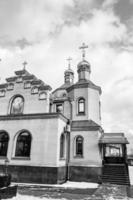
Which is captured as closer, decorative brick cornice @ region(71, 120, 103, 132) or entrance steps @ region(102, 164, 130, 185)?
entrance steps @ region(102, 164, 130, 185)

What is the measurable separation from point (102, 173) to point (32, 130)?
7136 mm

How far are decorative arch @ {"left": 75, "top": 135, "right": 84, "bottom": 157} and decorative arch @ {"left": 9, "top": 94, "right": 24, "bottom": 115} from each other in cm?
590

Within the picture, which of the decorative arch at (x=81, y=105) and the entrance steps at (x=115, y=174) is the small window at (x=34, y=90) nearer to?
the decorative arch at (x=81, y=105)

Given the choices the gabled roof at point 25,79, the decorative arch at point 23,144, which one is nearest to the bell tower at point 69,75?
the gabled roof at point 25,79

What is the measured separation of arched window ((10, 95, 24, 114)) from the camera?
652 inches

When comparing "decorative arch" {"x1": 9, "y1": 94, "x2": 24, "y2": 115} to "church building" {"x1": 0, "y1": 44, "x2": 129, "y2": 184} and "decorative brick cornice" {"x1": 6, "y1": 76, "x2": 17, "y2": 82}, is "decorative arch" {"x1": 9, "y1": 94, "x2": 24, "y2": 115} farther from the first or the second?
"decorative brick cornice" {"x1": 6, "y1": 76, "x2": 17, "y2": 82}

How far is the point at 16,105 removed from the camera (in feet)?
55.0

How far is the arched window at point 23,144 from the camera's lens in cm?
1452

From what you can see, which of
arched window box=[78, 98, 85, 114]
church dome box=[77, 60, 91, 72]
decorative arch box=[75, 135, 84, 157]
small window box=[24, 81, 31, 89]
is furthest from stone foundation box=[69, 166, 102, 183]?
church dome box=[77, 60, 91, 72]

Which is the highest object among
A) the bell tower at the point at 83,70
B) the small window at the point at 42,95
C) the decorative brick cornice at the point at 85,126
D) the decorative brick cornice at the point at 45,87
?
the bell tower at the point at 83,70

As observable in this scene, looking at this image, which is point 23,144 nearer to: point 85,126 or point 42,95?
point 42,95

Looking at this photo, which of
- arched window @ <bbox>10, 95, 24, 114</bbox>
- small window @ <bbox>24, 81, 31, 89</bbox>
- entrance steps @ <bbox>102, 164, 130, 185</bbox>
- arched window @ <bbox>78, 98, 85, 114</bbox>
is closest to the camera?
entrance steps @ <bbox>102, 164, 130, 185</bbox>

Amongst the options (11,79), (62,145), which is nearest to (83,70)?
(11,79)

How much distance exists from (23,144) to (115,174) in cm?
824
